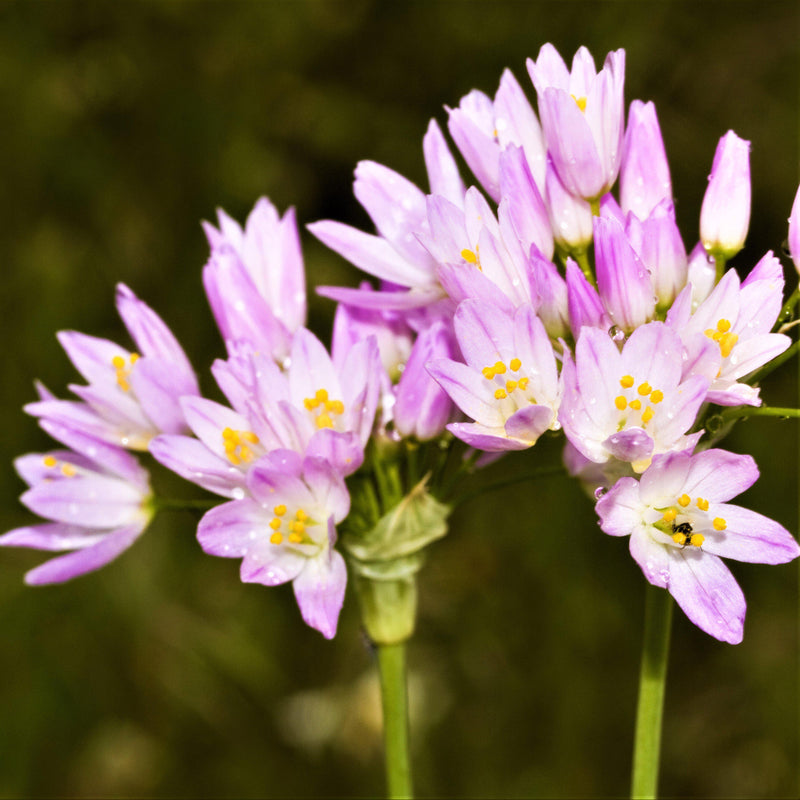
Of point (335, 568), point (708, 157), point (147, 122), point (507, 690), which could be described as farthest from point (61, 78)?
point (335, 568)

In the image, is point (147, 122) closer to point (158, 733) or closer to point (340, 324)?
point (158, 733)

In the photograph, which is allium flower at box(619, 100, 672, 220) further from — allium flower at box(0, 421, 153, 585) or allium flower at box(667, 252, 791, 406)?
allium flower at box(0, 421, 153, 585)

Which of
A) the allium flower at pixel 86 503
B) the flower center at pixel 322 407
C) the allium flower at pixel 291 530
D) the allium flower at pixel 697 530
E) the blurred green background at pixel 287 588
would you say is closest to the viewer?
the allium flower at pixel 697 530

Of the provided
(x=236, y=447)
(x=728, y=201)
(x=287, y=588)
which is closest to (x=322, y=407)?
(x=236, y=447)

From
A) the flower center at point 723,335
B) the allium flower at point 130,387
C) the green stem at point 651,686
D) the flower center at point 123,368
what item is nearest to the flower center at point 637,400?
the flower center at point 723,335

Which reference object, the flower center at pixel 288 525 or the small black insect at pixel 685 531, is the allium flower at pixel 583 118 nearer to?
the small black insect at pixel 685 531

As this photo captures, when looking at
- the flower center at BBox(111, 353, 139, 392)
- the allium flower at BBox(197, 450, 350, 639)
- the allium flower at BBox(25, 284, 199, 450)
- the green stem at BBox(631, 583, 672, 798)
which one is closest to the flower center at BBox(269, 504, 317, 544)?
the allium flower at BBox(197, 450, 350, 639)

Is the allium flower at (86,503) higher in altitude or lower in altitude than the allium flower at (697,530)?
higher
